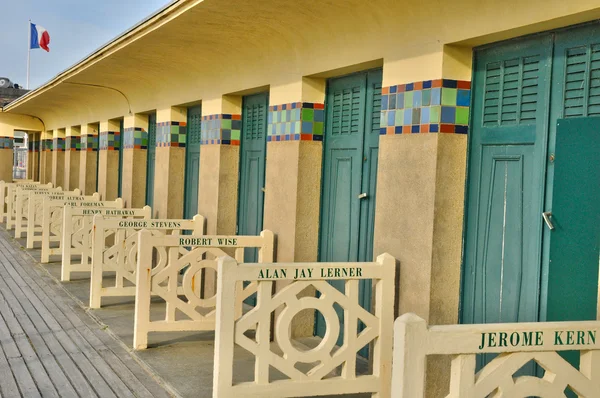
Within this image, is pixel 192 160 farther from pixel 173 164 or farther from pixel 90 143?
pixel 90 143

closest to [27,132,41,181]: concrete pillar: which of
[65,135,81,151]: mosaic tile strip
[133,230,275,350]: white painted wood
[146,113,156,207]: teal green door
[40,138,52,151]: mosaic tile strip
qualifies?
[40,138,52,151]: mosaic tile strip

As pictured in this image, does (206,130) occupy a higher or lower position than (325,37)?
lower

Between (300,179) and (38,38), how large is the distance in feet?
72.0

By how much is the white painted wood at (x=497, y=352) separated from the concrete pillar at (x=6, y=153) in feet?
70.3

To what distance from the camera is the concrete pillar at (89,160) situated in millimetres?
15703

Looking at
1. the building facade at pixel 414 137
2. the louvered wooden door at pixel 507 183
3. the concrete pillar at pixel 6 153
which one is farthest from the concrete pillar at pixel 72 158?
the louvered wooden door at pixel 507 183

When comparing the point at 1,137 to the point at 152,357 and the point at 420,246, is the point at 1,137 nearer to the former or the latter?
the point at 152,357

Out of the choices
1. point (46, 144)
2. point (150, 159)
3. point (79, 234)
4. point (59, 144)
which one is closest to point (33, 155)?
point (46, 144)

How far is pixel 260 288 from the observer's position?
4387 millimetres

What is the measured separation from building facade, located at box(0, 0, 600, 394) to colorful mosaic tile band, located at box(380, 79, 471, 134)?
0.01 metres

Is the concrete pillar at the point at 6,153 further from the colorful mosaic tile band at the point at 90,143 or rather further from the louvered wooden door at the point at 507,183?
the louvered wooden door at the point at 507,183

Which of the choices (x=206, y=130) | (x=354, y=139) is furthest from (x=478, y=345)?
(x=206, y=130)

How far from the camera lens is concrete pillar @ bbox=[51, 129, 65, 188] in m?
19.1

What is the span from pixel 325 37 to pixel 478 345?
3.89 metres
